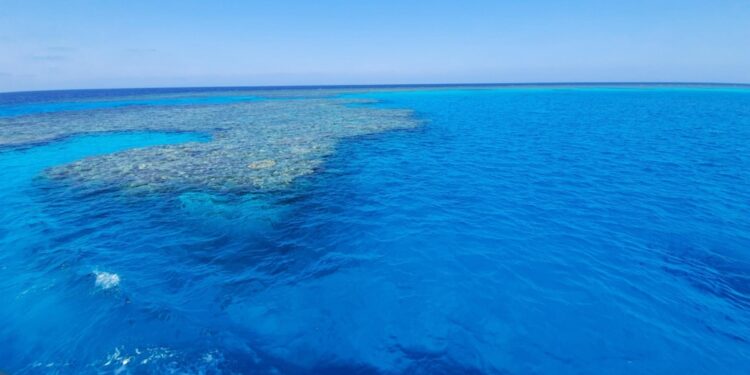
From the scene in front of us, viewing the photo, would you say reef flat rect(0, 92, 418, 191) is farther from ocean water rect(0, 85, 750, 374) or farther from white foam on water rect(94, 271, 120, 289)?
white foam on water rect(94, 271, 120, 289)

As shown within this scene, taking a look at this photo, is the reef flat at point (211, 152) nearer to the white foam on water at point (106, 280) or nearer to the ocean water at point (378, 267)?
the ocean water at point (378, 267)

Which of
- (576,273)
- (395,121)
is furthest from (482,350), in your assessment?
(395,121)

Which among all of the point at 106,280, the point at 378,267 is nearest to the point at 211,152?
the point at 106,280

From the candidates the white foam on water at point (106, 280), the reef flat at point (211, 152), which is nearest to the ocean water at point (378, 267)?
the white foam on water at point (106, 280)

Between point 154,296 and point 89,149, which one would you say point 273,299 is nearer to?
point 154,296

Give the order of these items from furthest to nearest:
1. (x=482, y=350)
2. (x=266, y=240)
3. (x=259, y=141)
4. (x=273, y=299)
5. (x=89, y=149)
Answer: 1. (x=259, y=141)
2. (x=89, y=149)
3. (x=266, y=240)
4. (x=273, y=299)
5. (x=482, y=350)

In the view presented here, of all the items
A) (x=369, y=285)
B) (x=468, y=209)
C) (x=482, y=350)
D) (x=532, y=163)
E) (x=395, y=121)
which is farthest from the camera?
(x=395, y=121)
